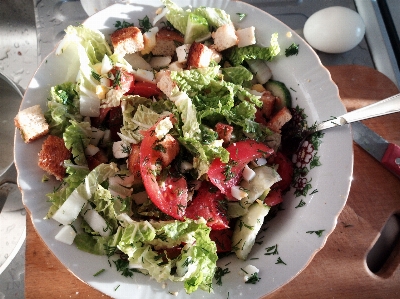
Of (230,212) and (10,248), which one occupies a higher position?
(230,212)

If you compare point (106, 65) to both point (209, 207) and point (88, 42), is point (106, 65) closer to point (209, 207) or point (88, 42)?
point (88, 42)

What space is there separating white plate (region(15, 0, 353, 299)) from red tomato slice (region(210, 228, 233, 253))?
56 mm

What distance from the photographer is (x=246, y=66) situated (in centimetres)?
170

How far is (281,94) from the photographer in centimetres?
165

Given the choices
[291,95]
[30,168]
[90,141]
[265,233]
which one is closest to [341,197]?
[265,233]

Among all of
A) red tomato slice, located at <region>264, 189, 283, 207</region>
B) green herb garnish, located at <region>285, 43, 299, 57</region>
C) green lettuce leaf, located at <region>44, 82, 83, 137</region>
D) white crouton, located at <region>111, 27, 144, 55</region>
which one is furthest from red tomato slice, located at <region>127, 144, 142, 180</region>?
green herb garnish, located at <region>285, 43, 299, 57</region>

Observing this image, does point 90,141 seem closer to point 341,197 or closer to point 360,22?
point 341,197

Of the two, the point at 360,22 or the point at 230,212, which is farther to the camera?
the point at 360,22

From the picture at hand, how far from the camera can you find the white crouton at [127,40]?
1523 mm

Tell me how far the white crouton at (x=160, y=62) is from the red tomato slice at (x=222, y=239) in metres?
0.72

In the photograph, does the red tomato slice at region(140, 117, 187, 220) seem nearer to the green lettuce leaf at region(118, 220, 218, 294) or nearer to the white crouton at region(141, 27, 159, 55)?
the green lettuce leaf at region(118, 220, 218, 294)

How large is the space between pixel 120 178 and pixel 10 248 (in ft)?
3.31

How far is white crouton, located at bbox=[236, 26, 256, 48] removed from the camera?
1.59 metres

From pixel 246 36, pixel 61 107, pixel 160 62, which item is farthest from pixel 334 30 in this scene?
pixel 61 107
